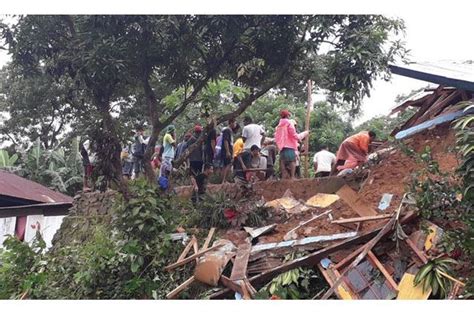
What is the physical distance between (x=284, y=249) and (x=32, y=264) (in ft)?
14.4

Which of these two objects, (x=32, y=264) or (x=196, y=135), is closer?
(x=32, y=264)

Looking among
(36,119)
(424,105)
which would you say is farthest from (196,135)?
(36,119)

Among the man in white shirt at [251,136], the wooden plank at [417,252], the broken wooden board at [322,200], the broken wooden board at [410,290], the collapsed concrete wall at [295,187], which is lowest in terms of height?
the broken wooden board at [410,290]

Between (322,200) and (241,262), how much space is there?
2.16 metres

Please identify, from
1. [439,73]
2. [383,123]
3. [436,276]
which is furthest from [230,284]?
[383,123]

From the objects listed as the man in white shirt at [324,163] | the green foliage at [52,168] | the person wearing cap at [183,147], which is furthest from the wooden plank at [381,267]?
the green foliage at [52,168]

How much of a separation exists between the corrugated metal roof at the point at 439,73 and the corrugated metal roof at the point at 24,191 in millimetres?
8196

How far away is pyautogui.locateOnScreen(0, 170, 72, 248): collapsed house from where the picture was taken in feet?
40.0

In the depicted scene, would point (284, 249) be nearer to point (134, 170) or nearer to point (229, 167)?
point (229, 167)

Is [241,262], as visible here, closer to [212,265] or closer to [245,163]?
[212,265]

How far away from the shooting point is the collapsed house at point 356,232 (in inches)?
273

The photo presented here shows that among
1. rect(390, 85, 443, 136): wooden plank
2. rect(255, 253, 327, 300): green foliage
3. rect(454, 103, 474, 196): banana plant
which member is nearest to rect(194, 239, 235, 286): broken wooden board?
rect(255, 253, 327, 300): green foliage

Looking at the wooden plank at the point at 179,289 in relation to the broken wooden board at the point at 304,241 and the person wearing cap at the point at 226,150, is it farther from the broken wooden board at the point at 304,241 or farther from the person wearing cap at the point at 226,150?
the person wearing cap at the point at 226,150
